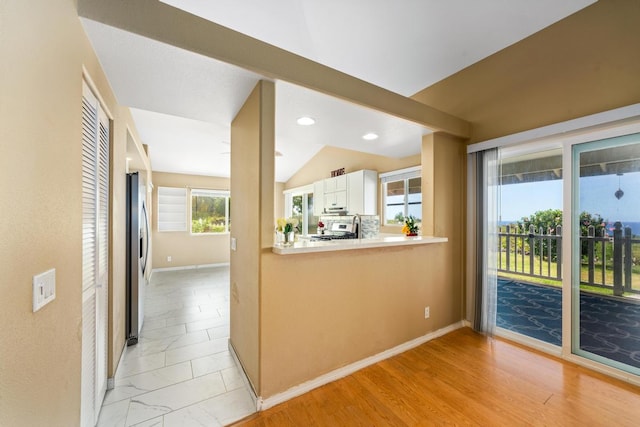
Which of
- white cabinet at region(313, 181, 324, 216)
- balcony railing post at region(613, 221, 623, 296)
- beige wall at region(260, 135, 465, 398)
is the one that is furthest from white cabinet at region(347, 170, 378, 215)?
balcony railing post at region(613, 221, 623, 296)

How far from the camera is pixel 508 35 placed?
8.99 feet

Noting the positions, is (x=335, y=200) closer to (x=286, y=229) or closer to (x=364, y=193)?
(x=364, y=193)

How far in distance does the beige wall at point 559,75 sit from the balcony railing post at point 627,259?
1.09m

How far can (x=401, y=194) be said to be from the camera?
4.41 metres

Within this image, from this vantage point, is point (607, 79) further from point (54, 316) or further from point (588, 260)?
point (54, 316)

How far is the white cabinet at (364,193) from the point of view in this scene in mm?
4613

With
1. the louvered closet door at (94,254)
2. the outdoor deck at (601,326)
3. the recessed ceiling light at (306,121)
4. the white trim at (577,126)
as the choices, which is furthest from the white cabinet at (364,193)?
the louvered closet door at (94,254)

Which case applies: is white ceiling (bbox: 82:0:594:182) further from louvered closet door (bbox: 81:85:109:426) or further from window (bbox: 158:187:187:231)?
window (bbox: 158:187:187:231)

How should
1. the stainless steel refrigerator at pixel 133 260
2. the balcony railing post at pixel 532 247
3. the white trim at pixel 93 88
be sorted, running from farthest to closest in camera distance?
the balcony railing post at pixel 532 247, the stainless steel refrigerator at pixel 133 260, the white trim at pixel 93 88

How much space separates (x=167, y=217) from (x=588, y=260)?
7529 mm

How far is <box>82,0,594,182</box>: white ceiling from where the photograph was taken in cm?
167

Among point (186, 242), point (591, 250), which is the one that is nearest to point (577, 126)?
point (591, 250)

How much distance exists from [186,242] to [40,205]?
6.25 meters

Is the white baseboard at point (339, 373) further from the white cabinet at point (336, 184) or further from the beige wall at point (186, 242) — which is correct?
the beige wall at point (186, 242)
